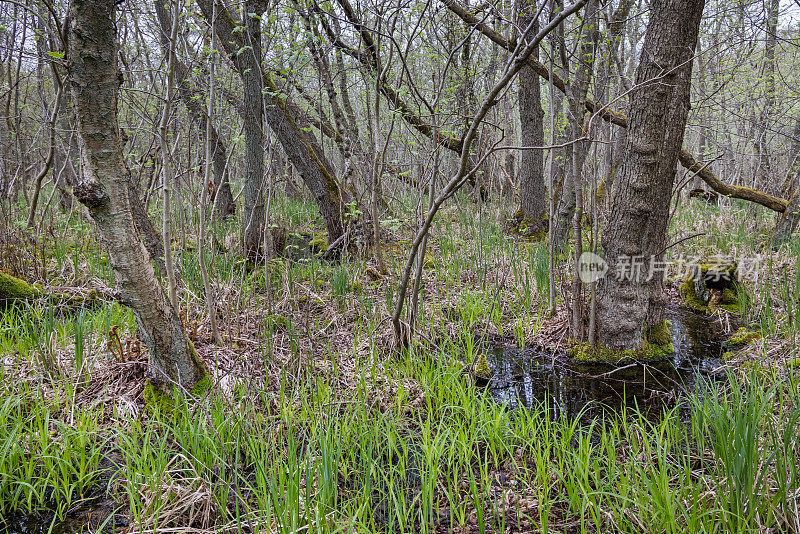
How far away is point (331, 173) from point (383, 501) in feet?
15.4

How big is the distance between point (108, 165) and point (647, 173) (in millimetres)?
2957

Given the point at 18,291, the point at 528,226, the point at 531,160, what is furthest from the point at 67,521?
the point at 531,160

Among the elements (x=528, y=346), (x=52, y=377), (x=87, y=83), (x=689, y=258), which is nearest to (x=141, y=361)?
(x=52, y=377)

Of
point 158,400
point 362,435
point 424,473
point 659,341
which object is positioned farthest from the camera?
point 659,341

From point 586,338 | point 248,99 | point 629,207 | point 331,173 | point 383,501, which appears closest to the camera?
point 383,501

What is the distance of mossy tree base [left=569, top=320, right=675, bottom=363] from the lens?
334 cm

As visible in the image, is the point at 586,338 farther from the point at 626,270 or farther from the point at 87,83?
the point at 87,83

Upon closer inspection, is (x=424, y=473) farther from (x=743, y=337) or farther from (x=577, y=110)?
(x=743, y=337)

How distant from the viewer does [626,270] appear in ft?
10.4

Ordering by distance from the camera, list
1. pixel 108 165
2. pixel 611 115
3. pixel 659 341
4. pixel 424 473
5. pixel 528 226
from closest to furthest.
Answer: pixel 424 473
pixel 108 165
pixel 659 341
pixel 611 115
pixel 528 226

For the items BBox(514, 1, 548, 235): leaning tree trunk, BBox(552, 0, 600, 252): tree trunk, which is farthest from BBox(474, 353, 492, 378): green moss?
BBox(514, 1, 548, 235): leaning tree trunk

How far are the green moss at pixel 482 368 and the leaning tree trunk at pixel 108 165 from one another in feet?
6.36

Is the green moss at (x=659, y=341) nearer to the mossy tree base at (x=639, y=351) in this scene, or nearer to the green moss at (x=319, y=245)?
the mossy tree base at (x=639, y=351)

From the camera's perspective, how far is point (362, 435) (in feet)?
7.30
